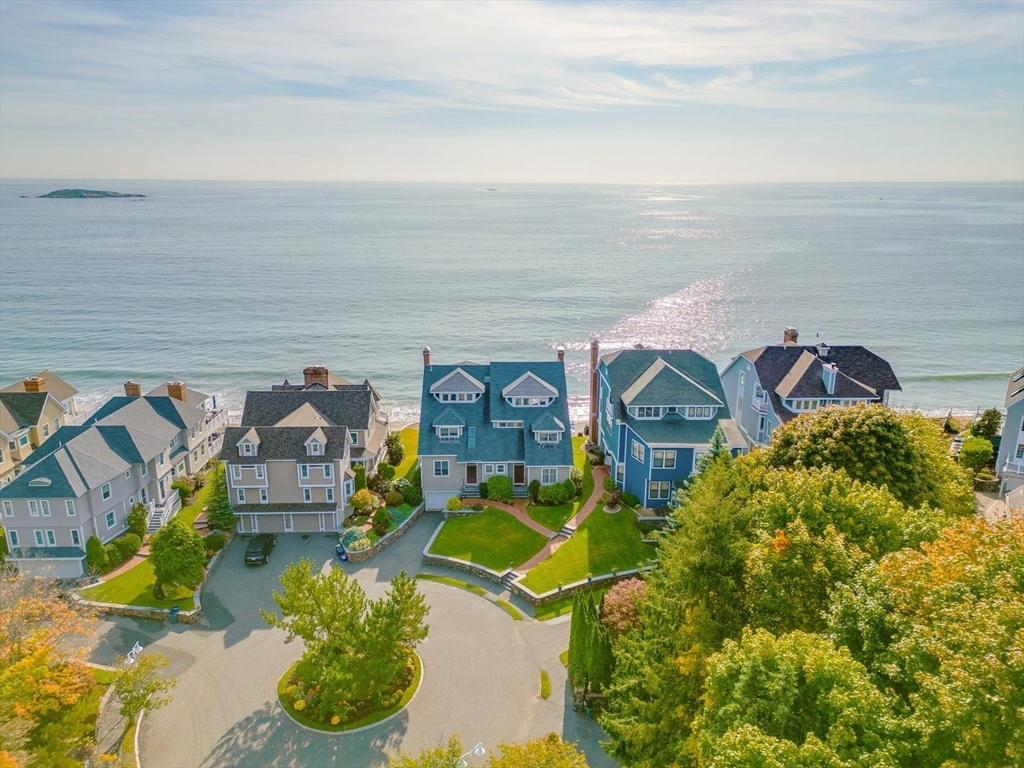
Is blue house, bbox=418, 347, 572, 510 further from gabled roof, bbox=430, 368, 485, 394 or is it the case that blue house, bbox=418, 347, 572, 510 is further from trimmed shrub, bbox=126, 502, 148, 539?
trimmed shrub, bbox=126, 502, 148, 539

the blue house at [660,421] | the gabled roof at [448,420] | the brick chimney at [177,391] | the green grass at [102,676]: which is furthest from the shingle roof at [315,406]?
the green grass at [102,676]

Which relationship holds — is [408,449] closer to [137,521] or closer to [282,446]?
[282,446]

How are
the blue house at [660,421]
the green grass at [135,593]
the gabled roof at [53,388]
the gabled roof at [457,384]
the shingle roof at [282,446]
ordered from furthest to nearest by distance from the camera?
the gabled roof at [53,388] → the gabled roof at [457,384] → the blue house at [660,421] → the shingle roof at [282,446] → the green grass at [135,593]

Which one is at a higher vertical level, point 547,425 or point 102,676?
point 547,425

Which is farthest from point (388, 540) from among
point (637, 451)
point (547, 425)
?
point (637, 451)

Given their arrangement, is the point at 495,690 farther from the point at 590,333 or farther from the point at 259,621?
the point at 590,333

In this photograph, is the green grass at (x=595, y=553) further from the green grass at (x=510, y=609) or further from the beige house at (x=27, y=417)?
the beige house at (x=27, y=417)

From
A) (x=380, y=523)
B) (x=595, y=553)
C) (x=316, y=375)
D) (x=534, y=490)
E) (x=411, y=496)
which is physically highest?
(x=316, y=375)
